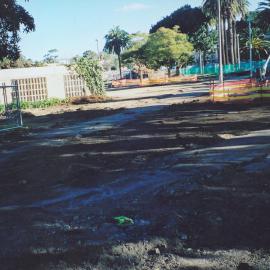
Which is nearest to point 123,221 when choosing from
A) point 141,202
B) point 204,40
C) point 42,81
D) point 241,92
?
point 141,202

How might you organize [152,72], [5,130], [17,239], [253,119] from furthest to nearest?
[152,72], [5,130], [253,119], [17,239]

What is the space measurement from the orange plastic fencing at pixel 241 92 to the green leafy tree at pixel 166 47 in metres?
42.7

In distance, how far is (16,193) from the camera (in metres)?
8.03

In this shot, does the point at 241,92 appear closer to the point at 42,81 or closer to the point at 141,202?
the point at 42,81

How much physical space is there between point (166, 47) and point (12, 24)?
181 feet

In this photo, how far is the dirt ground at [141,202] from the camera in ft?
16.2

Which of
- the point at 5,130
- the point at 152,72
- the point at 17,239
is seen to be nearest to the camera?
the point at 17,239

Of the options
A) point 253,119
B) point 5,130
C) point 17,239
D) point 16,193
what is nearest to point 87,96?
point 5,130

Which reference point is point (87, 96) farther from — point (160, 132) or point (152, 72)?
point (152, 72)

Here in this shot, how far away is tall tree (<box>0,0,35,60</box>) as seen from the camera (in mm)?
16438

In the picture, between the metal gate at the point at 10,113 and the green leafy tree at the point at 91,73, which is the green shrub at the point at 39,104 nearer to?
the metal gate at the point at 10,113

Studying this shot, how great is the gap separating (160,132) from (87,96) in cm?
2137

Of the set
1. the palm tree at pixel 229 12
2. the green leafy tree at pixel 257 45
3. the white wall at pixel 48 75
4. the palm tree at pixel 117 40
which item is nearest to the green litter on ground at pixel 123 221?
the white wall at pixel 48 75

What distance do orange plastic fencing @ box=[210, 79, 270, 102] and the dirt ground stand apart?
10741mm
